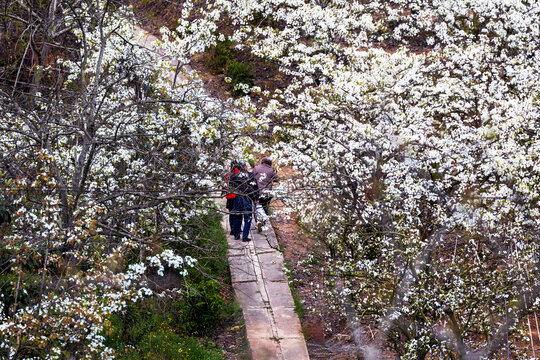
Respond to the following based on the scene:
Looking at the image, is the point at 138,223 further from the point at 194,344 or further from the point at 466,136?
the point at 466,136

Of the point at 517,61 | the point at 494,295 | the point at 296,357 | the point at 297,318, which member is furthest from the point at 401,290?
the point at 517,61

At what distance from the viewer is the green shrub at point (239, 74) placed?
2012cm

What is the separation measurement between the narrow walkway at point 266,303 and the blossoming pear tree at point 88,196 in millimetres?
1737

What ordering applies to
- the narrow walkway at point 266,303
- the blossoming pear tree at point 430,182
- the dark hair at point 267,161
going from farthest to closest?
1. the dark hair at point 267,161
2. the narrow walkway at point 266,303
3. the blossoming pear tree at point 430,182

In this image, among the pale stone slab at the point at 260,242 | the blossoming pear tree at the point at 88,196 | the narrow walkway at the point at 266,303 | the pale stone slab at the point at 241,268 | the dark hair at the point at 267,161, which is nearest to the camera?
the blossoming pear tree at the point at 88,196

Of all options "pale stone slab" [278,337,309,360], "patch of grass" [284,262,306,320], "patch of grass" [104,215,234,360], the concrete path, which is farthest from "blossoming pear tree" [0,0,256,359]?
"pale stone slab" [278,337,309,360]

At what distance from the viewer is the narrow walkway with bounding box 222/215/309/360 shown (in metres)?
9.86

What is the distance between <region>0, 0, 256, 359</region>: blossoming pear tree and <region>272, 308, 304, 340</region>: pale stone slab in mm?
2495

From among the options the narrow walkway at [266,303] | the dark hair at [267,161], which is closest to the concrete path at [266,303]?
the narrow walkway at [266,303]

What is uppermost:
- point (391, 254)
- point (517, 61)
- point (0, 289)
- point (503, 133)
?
point (517, 61)

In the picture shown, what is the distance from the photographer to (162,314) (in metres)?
10.4

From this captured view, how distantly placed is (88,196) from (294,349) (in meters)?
4.54

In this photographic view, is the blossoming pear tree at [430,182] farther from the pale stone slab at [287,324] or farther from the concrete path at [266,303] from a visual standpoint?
the concrete path at [266,303]

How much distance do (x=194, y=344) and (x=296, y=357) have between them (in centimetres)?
166
